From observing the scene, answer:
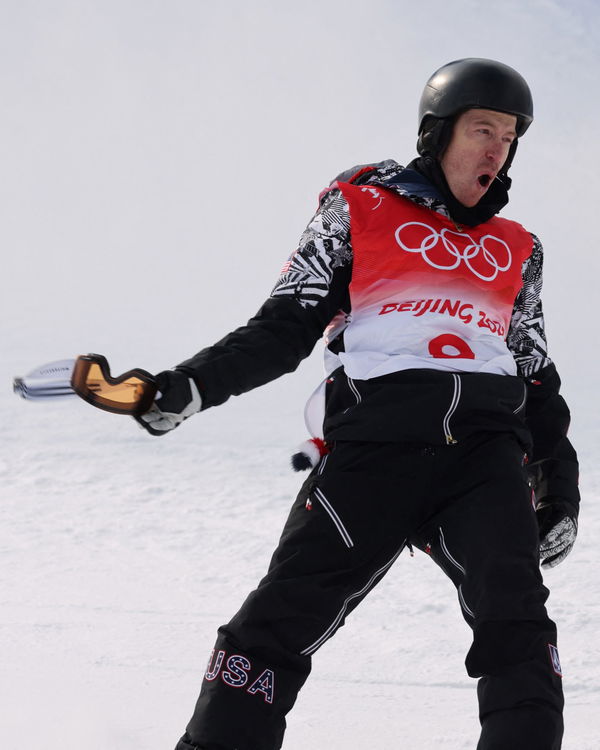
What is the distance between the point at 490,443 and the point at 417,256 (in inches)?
20.6

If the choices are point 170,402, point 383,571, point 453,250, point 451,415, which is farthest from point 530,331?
point 170,402

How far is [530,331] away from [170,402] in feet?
3.96

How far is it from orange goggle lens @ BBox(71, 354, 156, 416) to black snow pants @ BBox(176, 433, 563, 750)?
0.49m

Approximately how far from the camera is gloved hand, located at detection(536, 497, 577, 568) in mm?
2441

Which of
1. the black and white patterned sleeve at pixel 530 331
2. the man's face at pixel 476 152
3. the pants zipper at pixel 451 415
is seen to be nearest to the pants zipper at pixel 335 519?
the pants zipper at pixel 451 415

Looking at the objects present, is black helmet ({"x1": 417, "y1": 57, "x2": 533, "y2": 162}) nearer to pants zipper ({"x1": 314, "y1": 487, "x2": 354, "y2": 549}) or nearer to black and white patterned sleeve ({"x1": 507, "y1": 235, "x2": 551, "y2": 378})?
black and white patterned sleeve ({"x1": 507, "y1": 235, "x2": 551, "y2": 378})

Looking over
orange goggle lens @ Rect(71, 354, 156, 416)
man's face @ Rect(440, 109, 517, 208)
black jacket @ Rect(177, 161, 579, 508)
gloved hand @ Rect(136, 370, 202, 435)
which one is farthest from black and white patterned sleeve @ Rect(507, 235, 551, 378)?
orange goggle lens @ Rect(71, 354, 156, 416)

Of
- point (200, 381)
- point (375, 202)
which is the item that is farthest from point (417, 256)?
point (200, 381)

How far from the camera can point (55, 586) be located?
4277 mm

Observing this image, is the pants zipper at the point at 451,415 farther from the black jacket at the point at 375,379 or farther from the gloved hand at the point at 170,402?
the gloved hand at the point at 170,402

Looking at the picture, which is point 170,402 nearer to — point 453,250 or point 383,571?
point 383,571

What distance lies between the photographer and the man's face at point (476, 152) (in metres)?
2.44

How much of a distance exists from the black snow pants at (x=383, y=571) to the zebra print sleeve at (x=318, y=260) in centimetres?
41

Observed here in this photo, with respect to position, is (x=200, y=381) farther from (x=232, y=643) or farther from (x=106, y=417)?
(x=106, y=417)
